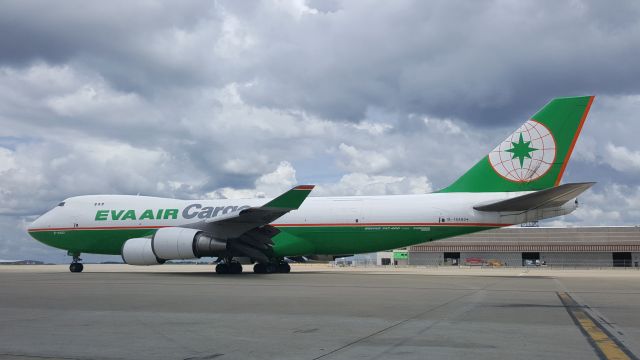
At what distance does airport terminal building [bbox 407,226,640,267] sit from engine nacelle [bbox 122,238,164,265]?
2080 inches

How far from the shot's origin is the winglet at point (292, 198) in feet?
74.0

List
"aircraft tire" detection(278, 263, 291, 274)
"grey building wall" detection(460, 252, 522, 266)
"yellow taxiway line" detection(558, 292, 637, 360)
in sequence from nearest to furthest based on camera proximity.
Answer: "yellow taxiway line" detection(558, 292, 637, 360) < "aircraft tire" detection(278, 263, 291, 274) < "grey building wall" detection(460, 252, 522, 266)

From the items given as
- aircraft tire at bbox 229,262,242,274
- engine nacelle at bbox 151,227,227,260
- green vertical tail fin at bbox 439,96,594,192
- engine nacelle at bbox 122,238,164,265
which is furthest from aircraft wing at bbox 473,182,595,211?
engine nacelle at bbox 122,238,164,265

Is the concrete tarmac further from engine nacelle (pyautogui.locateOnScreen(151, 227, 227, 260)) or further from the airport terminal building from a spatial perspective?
the airport terminal building

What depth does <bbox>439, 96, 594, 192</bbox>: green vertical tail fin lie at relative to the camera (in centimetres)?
2491

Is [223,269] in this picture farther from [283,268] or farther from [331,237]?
[331,237]

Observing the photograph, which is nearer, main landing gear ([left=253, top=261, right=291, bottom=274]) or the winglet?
the winglet

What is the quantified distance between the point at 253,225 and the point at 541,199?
12.5m

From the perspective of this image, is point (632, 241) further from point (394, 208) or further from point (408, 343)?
point (408, 343)

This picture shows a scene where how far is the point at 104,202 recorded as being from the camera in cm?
3158

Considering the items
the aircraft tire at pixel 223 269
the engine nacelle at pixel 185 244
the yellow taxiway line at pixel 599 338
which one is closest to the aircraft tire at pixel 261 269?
the aircraft tire at pixel 223 269

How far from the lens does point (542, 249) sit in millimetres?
75312

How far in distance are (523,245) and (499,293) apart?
2528 inches

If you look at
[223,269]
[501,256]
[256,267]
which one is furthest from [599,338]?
[501,256]
